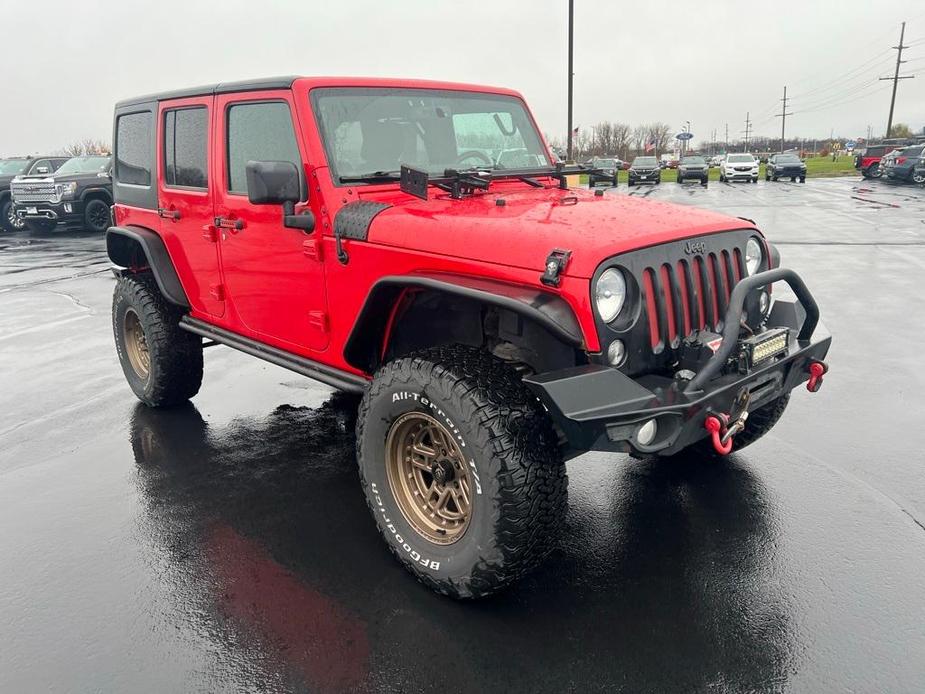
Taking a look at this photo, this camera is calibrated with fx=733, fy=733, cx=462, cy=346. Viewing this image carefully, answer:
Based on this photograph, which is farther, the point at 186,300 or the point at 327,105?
the point at 186,300

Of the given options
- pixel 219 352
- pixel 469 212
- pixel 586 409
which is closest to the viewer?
pixel 586 409

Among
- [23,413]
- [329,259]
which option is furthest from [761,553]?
[23,413]

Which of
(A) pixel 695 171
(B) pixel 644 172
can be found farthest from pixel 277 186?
(A) pixel 695 171

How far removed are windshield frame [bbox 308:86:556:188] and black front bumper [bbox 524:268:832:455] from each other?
151cm

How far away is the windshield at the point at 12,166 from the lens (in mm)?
21141

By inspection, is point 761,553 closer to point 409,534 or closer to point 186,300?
point 409,534

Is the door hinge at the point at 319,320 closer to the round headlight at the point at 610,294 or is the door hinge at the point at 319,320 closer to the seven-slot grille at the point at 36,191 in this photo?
the round headlight at the point at 610,294

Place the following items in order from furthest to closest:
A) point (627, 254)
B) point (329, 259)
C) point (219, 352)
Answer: point (219, 352) < point (329, 259) < point (627, 254)

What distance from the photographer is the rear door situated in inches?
169

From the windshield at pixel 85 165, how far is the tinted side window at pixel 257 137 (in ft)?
56.3

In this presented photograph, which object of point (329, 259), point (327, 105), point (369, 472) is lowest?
point (369, 472)

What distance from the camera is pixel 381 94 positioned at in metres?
3.84

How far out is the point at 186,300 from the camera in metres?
4.77

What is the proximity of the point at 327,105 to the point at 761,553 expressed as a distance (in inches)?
116
